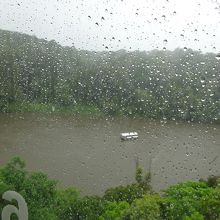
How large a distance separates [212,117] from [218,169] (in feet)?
6.97

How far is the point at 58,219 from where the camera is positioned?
3.30 metres

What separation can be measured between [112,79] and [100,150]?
139cm

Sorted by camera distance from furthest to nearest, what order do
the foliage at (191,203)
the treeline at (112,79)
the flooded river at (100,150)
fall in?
the flooded river at (100,150) → the foliage at (191,203) → the treeline at (112,79)

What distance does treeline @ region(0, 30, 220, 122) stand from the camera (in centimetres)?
268

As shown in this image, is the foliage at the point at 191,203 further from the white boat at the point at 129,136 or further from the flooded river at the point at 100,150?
the white boat at the point at 129,136

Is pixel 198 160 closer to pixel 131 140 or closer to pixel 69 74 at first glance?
pixel 131 140

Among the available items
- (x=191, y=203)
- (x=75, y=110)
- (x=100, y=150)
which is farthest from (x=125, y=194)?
(x=75, y=110)

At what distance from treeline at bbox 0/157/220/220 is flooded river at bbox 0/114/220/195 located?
77cm

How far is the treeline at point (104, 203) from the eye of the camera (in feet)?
10.4

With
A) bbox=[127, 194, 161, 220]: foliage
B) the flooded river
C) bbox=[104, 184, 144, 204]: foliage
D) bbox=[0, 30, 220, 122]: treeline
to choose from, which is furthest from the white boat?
bbox=[127, 194, 161, 220]: foliage

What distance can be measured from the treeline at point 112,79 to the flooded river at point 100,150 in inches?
13.5

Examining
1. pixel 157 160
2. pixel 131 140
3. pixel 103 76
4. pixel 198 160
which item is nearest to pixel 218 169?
pixel 198 160

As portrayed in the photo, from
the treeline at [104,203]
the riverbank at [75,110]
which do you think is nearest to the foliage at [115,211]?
the treeline at [104,203]

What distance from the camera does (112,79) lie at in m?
4.04
